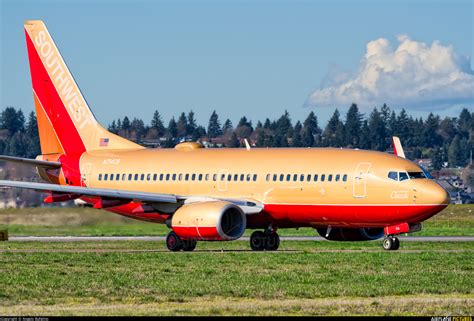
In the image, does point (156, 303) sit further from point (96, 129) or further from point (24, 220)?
point (24, 220)

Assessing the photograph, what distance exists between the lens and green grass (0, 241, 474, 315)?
28.4 metres

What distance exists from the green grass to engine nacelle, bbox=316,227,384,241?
308cm

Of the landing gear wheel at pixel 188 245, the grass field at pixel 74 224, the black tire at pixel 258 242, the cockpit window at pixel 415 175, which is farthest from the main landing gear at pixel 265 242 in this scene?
the grass field at pixel 74 224

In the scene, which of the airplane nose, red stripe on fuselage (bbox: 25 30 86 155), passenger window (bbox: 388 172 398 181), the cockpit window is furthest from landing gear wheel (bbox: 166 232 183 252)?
the airplane nose

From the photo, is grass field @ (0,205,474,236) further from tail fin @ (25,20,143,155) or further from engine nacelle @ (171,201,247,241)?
engine nacelle @ (171,201,247,241)

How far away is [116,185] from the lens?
57719 mm

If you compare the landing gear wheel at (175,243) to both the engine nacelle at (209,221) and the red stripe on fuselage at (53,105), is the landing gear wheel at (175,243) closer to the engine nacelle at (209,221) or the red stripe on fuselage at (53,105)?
the engine nacelle at (209,221)

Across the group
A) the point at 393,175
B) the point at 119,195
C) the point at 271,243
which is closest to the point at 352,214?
the point at 393,175

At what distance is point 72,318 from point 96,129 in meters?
36.4

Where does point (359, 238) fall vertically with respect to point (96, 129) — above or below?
below

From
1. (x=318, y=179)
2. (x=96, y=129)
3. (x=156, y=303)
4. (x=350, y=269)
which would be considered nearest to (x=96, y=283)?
(x=156, y=303)

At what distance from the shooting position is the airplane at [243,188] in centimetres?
4978

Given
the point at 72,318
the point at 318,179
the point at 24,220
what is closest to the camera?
the point at 72,318

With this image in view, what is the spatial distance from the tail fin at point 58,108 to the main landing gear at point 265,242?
1056cm
